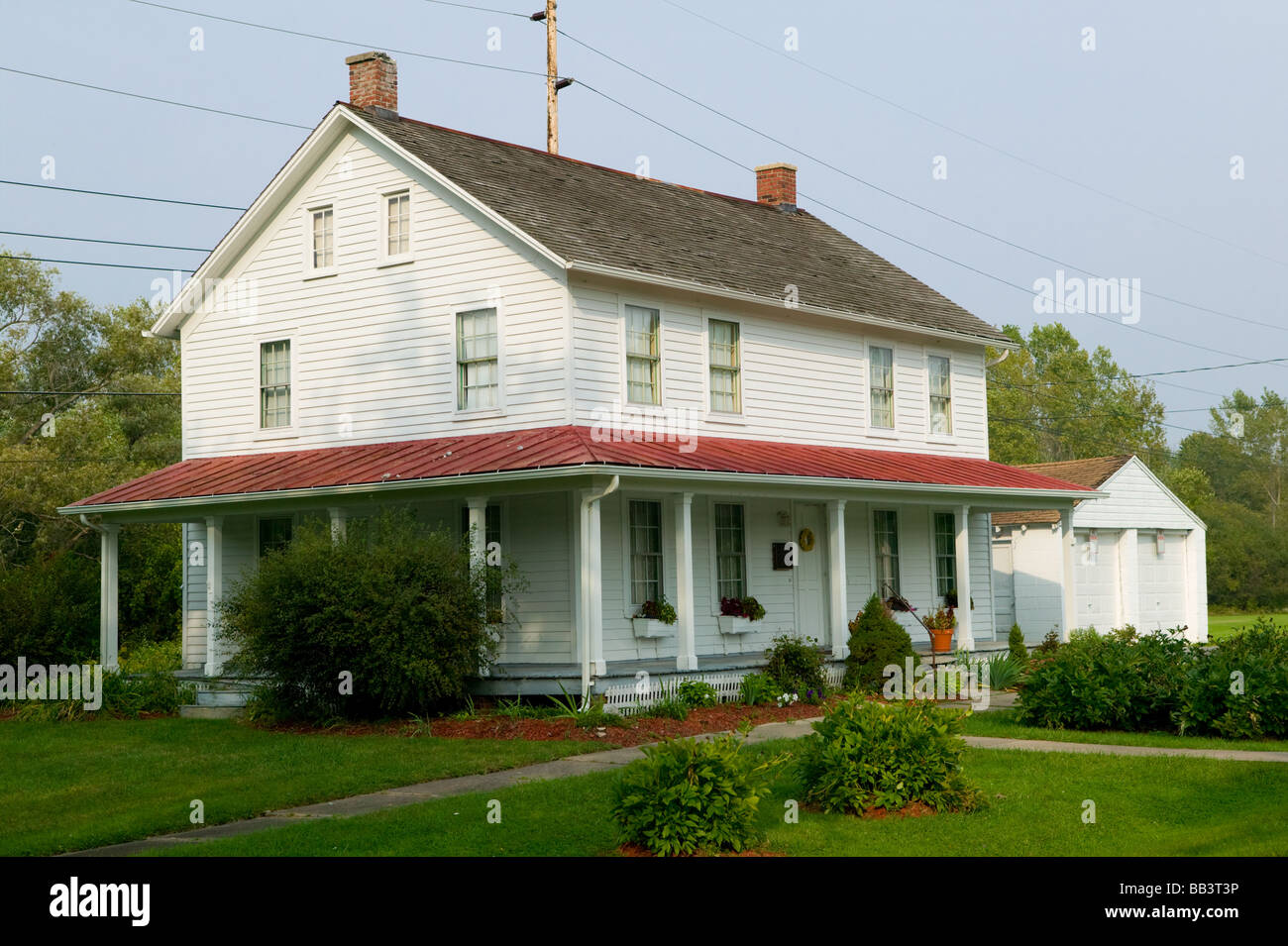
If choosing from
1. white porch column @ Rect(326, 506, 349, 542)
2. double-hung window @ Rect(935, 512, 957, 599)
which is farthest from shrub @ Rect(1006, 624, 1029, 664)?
white porch column @ Rect(326, 506, 349, 542)

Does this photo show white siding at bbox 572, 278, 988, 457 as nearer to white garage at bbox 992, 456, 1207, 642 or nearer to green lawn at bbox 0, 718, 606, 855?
white garage at bbox 992, 456, 1207, 642

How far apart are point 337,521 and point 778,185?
45.7 feet

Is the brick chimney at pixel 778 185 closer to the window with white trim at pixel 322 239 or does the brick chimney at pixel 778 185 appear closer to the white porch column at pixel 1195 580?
the window with white trim at pixel 322 239

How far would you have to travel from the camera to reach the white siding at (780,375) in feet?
64.7

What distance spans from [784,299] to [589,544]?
6.78 meters

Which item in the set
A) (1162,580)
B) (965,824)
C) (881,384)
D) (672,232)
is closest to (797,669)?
(881,384)

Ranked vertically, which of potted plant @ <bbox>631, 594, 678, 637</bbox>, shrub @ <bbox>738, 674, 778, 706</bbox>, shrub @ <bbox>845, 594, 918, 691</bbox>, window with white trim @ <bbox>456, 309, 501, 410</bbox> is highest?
window with white trim @ <bbox>456, 309, 501, 410</bbox>

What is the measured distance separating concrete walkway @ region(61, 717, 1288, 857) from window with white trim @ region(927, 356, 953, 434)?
1102 cm

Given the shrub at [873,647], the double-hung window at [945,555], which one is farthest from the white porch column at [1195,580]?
the shrub at [873,647]

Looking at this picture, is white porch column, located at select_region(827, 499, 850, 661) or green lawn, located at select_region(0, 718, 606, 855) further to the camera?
white porch column, located at select_region(827, 499, 850, 661)

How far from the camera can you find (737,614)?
21.2m

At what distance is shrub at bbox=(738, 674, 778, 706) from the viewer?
18.9m

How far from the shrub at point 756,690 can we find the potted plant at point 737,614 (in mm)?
1850
